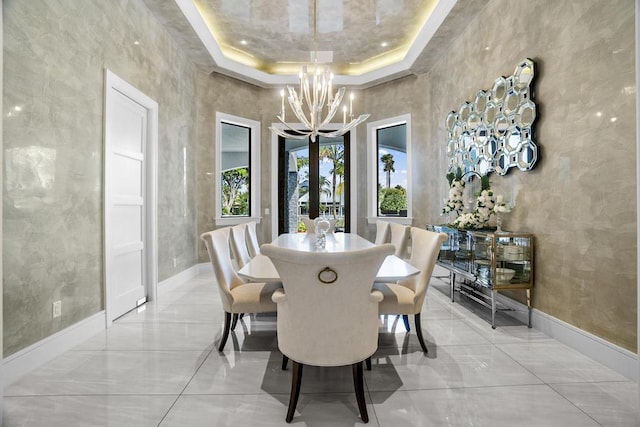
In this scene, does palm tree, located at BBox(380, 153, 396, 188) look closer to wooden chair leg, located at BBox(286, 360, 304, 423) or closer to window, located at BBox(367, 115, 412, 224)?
window, located at BBox(367, 115, 412, 224)

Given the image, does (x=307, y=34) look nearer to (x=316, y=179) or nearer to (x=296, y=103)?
(x=296, y=103)

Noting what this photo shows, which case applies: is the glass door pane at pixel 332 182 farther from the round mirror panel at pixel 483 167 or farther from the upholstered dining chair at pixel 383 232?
the round mirror panel at pixel 483 167

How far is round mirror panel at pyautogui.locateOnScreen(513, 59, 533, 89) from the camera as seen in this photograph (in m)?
2.78

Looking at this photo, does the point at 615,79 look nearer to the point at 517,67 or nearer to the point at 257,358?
the point at 517,67

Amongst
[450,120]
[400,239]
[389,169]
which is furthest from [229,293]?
[389,169]

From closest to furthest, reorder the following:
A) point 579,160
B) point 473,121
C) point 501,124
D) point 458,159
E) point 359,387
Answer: point 359,387, point 579,160, point 501,124, point 473,121, point 458,159

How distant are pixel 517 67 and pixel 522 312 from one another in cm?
218

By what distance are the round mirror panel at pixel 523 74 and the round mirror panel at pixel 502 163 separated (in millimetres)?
624

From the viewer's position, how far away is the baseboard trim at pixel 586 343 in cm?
199

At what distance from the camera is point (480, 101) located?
3.62 metres

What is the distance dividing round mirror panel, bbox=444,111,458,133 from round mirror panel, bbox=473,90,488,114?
56 centimetres

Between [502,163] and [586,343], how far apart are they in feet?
5.52

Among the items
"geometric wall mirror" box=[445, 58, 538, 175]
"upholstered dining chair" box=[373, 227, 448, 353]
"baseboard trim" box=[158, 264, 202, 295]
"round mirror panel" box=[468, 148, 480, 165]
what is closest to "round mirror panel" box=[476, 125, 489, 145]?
"geometric wall mirror" box=[445, 58, 538, 175]

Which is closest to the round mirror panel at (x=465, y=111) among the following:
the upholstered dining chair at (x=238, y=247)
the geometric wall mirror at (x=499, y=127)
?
the geometric wall mirror at (x=499, y=127)
